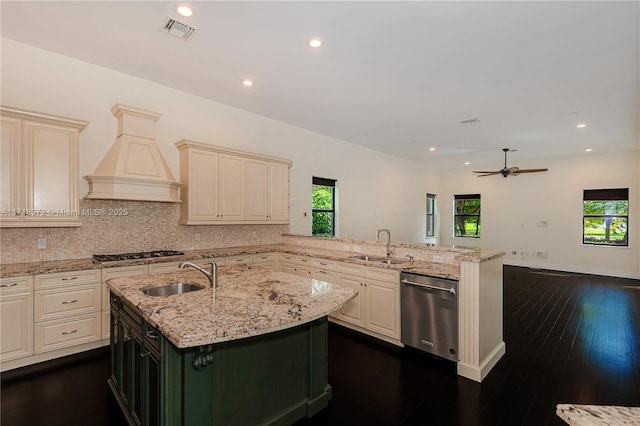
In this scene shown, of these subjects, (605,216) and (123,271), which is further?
(605,216)

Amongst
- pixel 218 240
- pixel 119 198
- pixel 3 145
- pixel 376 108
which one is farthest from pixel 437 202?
pixel 3 145

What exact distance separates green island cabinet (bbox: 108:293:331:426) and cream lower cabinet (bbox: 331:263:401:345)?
4.13 feet

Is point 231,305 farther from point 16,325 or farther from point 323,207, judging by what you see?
point 323,207

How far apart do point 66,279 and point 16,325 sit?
19.6 inches

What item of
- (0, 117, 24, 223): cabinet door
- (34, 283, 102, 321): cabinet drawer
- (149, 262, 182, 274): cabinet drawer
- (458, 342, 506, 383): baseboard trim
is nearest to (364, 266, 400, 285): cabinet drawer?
(458, 342, 506, 383): baseboard trim

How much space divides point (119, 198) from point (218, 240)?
5.21ft

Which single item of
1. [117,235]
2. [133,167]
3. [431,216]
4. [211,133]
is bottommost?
[117,235]

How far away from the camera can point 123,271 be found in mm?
3242

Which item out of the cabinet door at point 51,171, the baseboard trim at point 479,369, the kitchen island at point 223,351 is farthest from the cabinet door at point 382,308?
the cabinet door at point 51,171

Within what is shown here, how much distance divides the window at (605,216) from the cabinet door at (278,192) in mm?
7517

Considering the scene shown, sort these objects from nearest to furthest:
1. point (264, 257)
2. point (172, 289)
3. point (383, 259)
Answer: point (172, 289), point (383, 259), point (264, 257)

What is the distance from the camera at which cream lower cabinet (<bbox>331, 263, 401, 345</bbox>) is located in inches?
128

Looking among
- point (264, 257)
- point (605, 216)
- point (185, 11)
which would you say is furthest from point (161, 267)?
point (605, 216)

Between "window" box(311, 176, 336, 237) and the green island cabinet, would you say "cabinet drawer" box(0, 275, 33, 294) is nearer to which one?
the green island cabinet
